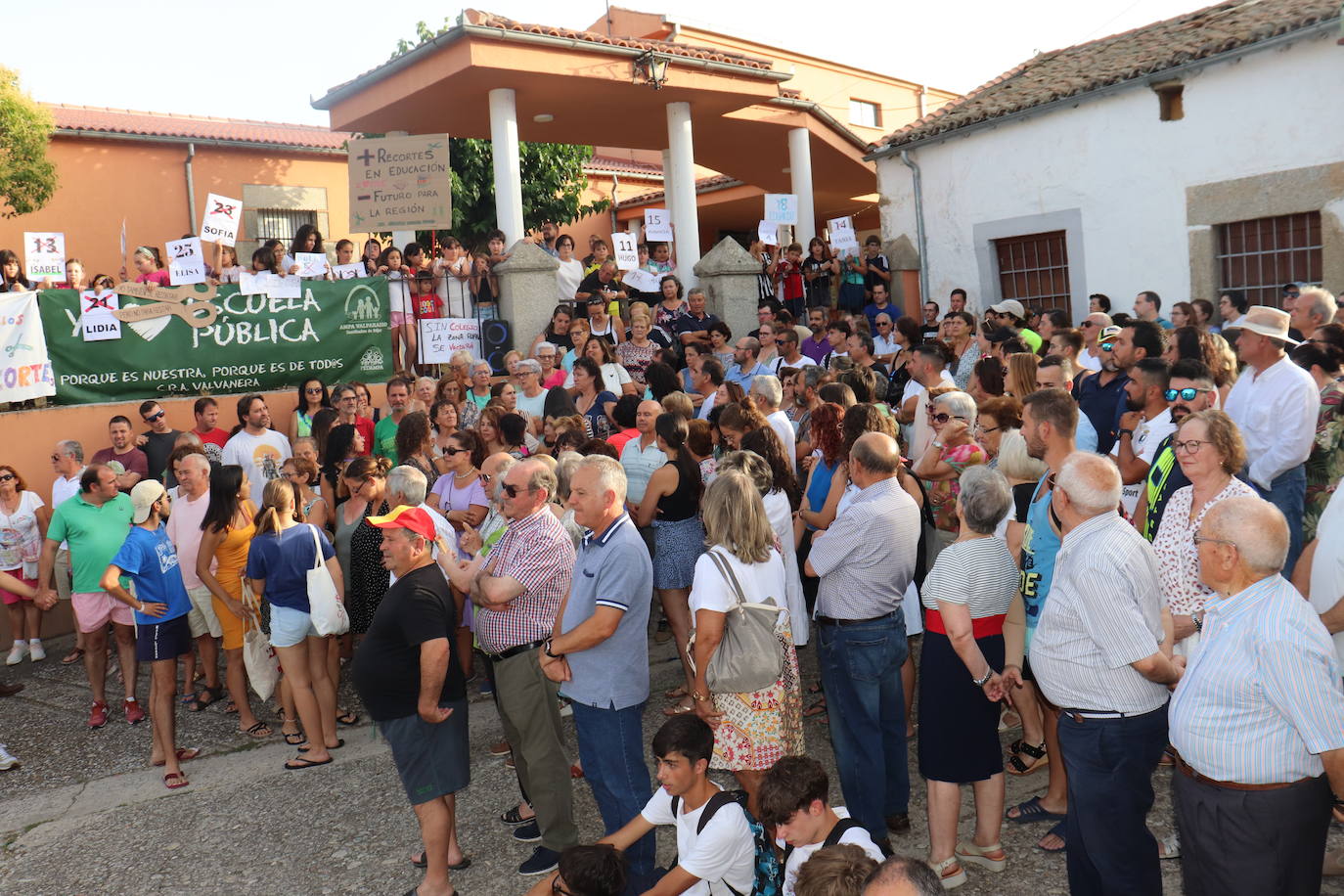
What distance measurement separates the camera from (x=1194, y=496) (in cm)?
409

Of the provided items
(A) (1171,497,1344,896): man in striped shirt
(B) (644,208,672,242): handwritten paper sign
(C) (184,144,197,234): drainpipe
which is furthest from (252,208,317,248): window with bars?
(A) (1171,497,1344,896): man in striped shirt

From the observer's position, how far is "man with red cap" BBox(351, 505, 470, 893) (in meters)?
4.50

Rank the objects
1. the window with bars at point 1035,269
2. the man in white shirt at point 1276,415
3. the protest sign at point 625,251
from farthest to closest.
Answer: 1. the window with bars at point 1035,269
2. the protest sign at point 625,251
3. the man in white shirt at point 1276,415

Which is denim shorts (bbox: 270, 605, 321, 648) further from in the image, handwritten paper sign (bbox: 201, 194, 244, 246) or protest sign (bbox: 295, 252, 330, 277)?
protest sign (bbox: 295, 252, 330, 277)

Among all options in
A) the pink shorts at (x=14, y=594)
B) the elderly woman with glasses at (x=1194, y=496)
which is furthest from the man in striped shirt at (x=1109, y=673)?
the pink shorts at (x=14, y=594)

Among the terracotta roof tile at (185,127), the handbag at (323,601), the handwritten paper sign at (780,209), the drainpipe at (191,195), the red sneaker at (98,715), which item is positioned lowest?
the red sneaker at (98,715)

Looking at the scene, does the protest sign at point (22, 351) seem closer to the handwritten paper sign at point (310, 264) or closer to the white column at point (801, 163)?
the handwritten paper sign at point (310, 264)

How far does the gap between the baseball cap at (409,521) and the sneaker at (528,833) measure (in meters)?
1.66

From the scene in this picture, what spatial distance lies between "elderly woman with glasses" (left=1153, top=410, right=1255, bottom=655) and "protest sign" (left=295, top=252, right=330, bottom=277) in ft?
30.3

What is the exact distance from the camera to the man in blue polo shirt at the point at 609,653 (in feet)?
14.5

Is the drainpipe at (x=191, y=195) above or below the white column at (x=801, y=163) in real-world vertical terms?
above

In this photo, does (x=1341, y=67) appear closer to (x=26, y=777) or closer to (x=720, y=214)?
(x=26, y=777)

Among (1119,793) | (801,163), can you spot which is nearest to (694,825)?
(1119,793)

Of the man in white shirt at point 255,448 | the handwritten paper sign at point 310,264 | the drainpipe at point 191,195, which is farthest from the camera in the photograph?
the drainpipe at point 191,195
